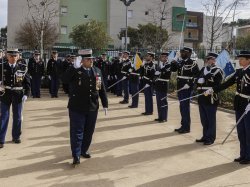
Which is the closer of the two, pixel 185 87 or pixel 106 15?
pixel 185 87

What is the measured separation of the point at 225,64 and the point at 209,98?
919 millimetres

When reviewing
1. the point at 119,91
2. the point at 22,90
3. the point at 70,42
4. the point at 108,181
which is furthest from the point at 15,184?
the point at 70,42

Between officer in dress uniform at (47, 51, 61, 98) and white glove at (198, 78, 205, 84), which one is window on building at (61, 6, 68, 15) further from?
white glove at (198, 78, 205, 84)

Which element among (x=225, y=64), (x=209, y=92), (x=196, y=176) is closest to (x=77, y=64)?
(x=196, y=176)

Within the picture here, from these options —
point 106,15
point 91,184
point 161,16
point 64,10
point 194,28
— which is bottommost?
point 91,184

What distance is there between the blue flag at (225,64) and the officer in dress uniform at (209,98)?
341 mm

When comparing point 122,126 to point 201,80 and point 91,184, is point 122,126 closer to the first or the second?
point 201,80

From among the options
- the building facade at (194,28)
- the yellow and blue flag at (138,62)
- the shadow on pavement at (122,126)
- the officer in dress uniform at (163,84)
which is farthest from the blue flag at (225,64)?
the building facade at (194,28)

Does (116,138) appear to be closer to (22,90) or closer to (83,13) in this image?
(22,90)

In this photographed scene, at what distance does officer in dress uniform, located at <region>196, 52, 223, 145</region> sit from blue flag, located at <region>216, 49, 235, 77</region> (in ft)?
1.12

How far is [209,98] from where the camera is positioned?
27.8 feet

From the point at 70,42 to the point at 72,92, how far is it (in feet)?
171

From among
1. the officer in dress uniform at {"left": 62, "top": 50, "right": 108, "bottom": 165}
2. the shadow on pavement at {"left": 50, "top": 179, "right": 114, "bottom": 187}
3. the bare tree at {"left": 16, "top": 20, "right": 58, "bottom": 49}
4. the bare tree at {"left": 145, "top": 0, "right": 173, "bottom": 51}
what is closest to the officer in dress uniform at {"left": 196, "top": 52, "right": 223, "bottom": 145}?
the officer in dress uniform at {"left": 62, "top": 50, "right": 108, "bottom": 165}

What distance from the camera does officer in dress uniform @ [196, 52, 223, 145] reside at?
849cm
